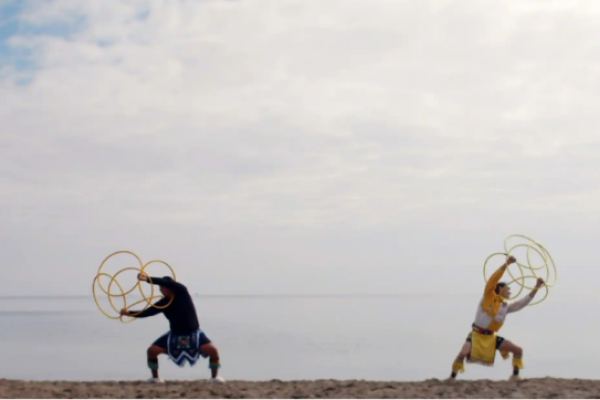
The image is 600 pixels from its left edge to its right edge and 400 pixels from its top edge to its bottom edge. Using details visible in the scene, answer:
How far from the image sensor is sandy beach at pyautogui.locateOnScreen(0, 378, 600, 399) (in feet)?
34.2

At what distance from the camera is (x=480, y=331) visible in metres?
12.6

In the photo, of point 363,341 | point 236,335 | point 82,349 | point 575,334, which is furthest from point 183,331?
point 575,334

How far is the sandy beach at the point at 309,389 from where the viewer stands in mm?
10430

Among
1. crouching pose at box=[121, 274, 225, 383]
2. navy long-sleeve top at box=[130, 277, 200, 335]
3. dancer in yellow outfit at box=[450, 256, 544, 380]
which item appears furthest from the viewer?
dancer in yellow outfit at box=[450, 256, 544, 380]

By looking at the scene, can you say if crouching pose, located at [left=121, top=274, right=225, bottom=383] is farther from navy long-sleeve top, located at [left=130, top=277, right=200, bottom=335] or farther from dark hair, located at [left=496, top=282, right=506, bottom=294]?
dark hair, located at [left=496, top=282, right=506, bottom=294]

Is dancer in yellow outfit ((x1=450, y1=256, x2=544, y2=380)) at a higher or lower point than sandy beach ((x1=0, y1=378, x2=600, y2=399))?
higher

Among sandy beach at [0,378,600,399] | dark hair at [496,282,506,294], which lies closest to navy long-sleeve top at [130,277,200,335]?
sandy beach at [0,378,600,399]

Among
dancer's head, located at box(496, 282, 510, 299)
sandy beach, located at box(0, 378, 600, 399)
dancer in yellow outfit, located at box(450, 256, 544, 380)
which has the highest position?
dancer's head, located at box(496, 282, 510, 299)

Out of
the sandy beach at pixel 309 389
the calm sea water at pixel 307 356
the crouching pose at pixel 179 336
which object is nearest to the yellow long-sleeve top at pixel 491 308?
the sandy beach at pixel 309 389

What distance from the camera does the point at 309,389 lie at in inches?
438

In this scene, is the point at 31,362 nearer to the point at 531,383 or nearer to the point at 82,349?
the point at 82,349

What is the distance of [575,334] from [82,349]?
2982 cm

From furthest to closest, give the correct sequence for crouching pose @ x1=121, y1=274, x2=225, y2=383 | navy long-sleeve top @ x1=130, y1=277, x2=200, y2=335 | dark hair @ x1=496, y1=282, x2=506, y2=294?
1. dark hair @ x1=496, y1=282, x2=506, y2=294
2. navy long-sleeve top @ x1=130, y1=277, x2=200, y2=335
3. crouching pose @ x1=121, y1=274, x2=225, y2=383

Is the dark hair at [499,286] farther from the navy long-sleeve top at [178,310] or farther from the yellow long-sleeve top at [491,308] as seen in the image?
the navy long-sleeve top at [178,310]
